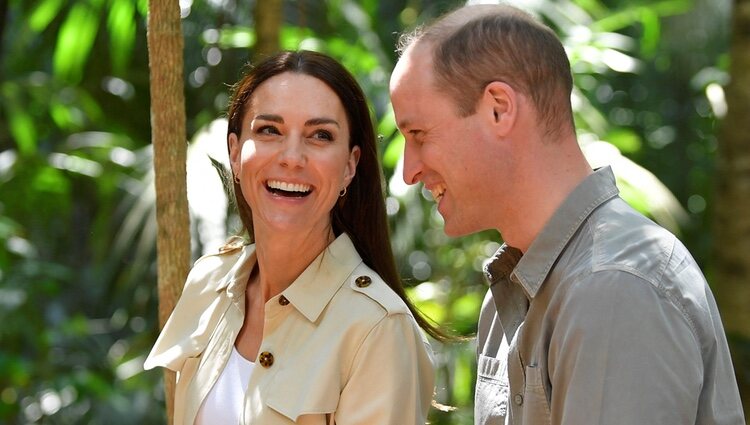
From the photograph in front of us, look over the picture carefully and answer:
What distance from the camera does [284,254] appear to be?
2506 mm

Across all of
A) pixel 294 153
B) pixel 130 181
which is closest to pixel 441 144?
pixel 294 153

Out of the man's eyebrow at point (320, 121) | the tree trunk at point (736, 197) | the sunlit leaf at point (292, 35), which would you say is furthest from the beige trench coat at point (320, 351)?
the tree trunk at point (736, 197)

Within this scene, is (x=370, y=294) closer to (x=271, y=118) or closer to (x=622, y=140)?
(x=271, y=118)

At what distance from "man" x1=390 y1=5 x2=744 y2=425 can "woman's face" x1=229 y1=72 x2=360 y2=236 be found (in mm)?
364

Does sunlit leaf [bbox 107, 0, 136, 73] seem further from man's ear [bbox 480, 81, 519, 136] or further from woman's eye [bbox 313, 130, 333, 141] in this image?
man's ear [bbox 480, 81, 519, 136]

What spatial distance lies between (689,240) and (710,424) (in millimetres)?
5875

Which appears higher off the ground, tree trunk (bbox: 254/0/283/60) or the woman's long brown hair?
tree trunk (bbox: 254/0/283/60)

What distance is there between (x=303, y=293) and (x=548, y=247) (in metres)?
0.77

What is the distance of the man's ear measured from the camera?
6.02 ft

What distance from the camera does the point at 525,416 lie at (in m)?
1.79

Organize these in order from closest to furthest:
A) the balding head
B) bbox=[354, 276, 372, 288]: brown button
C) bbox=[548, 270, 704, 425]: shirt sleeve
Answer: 1. bbox=[548, 270, 704, 425]: shirt sleeve
2. the balding head
3. bbox=[354, 276, 372, 288]: brown button

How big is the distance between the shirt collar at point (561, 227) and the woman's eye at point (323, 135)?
72 centimetres

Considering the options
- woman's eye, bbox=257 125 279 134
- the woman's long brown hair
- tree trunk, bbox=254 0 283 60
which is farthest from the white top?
tree trunk, bbox=254 0 283 60

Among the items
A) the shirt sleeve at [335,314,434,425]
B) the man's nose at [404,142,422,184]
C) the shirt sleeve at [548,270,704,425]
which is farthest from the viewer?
the shirt sleeve at [335,314,434,425]
